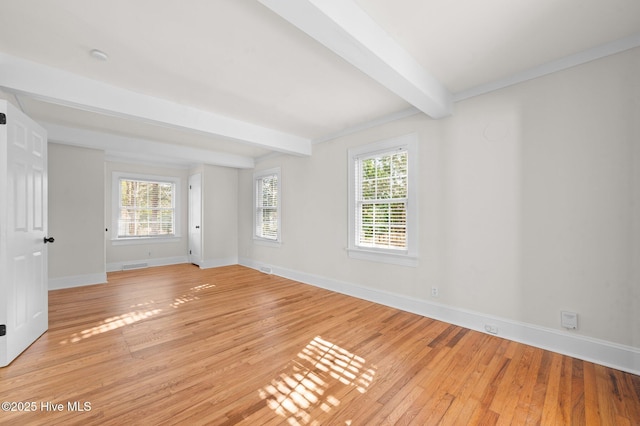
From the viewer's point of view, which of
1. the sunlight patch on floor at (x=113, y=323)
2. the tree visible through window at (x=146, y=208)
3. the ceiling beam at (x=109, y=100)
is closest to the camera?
the ceiling beam at (x=109, y=100)

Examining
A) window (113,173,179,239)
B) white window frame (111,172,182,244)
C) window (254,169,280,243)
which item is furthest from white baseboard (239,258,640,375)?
window (113,173,179,239)

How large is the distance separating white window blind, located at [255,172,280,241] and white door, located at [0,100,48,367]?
355 centimetres

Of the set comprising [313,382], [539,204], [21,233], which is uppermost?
[539,204]

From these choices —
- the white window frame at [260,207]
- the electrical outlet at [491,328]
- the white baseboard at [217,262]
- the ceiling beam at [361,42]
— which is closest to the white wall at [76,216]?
the white baseboard at [217,262]

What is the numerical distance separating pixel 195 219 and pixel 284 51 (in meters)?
5.51

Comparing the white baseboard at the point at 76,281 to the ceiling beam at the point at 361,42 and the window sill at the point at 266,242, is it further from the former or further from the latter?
the ceiling beam at the point at 361,42

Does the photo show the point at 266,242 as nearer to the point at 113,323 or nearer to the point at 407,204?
the point at 113,323

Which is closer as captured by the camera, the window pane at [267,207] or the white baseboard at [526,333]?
the white baseboard at [526,333]

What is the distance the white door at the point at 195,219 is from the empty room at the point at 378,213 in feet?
8.17

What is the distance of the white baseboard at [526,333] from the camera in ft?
7.28

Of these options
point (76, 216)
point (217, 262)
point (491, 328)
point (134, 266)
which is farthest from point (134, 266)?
point (491, 328)

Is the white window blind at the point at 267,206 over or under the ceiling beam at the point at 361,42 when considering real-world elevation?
under

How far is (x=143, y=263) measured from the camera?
6.40m

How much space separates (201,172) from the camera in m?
6.48
